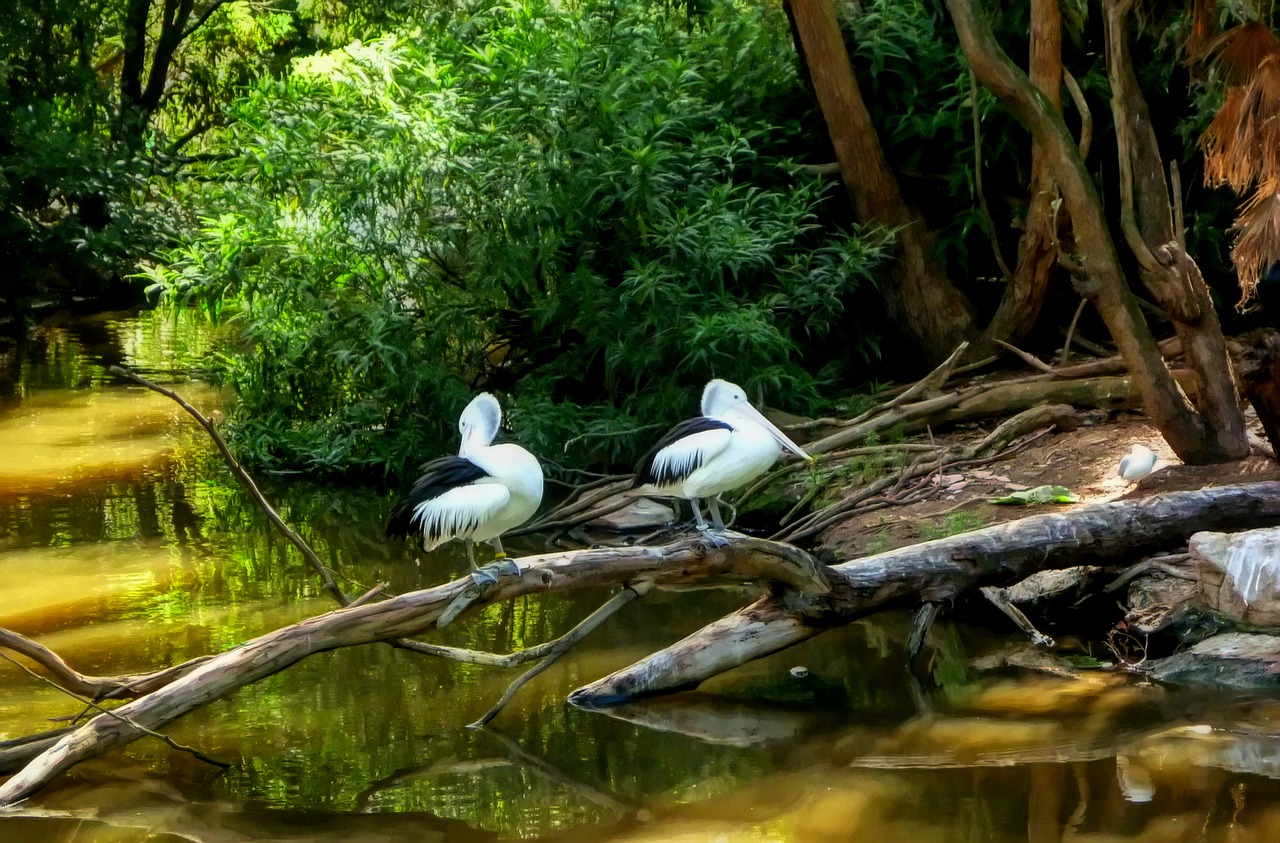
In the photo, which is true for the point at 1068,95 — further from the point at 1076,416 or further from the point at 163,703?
the point at 163,703

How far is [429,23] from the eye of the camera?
9.73 meters

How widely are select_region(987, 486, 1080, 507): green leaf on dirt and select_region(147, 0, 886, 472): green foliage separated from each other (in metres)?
2.01

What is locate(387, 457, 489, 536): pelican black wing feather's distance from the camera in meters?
4.62

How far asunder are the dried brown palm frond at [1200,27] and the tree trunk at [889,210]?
3073mm

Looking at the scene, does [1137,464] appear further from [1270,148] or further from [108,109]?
[108,109]

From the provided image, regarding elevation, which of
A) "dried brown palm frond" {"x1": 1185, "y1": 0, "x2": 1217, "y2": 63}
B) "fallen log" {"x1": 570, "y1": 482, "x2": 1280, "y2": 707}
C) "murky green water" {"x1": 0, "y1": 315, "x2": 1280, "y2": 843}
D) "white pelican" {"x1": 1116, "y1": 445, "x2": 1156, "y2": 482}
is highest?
→ "dried brown palm frond" {"x1": 1185, "y1": 0, "x2": 1217, "y2": 63}

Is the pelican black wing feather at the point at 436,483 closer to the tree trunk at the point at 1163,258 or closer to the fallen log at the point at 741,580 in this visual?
the fallen log at the point at 741,580

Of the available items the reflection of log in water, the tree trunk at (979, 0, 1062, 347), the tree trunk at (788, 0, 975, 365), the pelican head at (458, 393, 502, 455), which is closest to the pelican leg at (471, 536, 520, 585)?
the pelican head at (458, 393, 502, 455)

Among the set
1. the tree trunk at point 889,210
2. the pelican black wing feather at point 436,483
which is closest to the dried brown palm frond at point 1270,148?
the pelican black wing feather at point 436,483

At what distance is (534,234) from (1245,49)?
446cm

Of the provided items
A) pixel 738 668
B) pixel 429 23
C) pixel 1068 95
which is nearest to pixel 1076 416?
pixel 1068 95

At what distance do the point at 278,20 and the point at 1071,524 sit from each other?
1659 cm

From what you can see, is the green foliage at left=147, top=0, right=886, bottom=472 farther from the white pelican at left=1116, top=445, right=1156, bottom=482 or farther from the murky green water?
the white pelican at left=1116, top=445, right=1156, bottom=482

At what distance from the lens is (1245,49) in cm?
551
